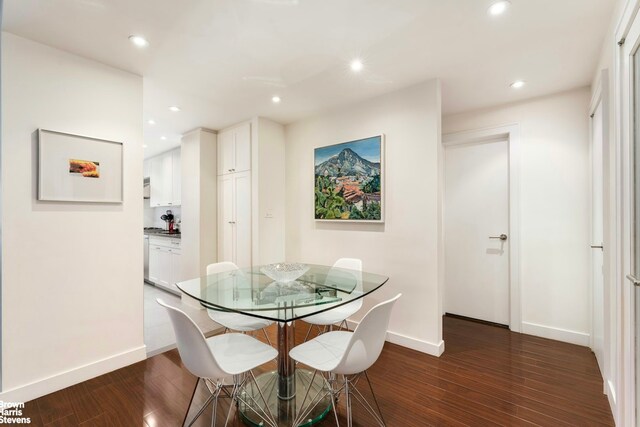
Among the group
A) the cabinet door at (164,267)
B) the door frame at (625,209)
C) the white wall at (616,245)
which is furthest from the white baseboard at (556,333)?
the cabinet door at (164,267)

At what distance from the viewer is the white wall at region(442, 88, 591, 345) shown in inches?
106

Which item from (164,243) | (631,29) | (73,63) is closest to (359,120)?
(631,29)

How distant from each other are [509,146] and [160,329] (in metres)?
4.26

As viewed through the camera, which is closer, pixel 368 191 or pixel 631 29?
pixel 631 29

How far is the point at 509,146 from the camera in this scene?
3.05 meters

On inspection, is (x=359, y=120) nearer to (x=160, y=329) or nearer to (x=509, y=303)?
(x=509, y=303)

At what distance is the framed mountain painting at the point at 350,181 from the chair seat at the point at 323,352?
1394 millimetres

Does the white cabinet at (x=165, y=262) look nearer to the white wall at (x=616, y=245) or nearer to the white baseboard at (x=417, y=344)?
the white baseboard at (x=417, y=344)

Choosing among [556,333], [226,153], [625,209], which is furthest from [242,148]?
[556,333]

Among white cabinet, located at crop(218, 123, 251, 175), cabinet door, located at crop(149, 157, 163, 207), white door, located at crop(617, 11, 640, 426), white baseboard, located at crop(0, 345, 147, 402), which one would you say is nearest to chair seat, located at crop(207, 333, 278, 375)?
white baseboard, located at crop(0, 345, 147, 402)

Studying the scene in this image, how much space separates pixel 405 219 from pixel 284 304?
1.59 m

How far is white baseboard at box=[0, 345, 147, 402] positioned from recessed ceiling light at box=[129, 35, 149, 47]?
7.85 ft

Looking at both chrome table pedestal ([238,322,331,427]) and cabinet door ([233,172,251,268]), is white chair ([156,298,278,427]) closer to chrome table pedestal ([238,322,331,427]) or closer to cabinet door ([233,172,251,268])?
chrome table pedestal ([238,322,331,427])

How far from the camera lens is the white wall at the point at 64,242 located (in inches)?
75.0
